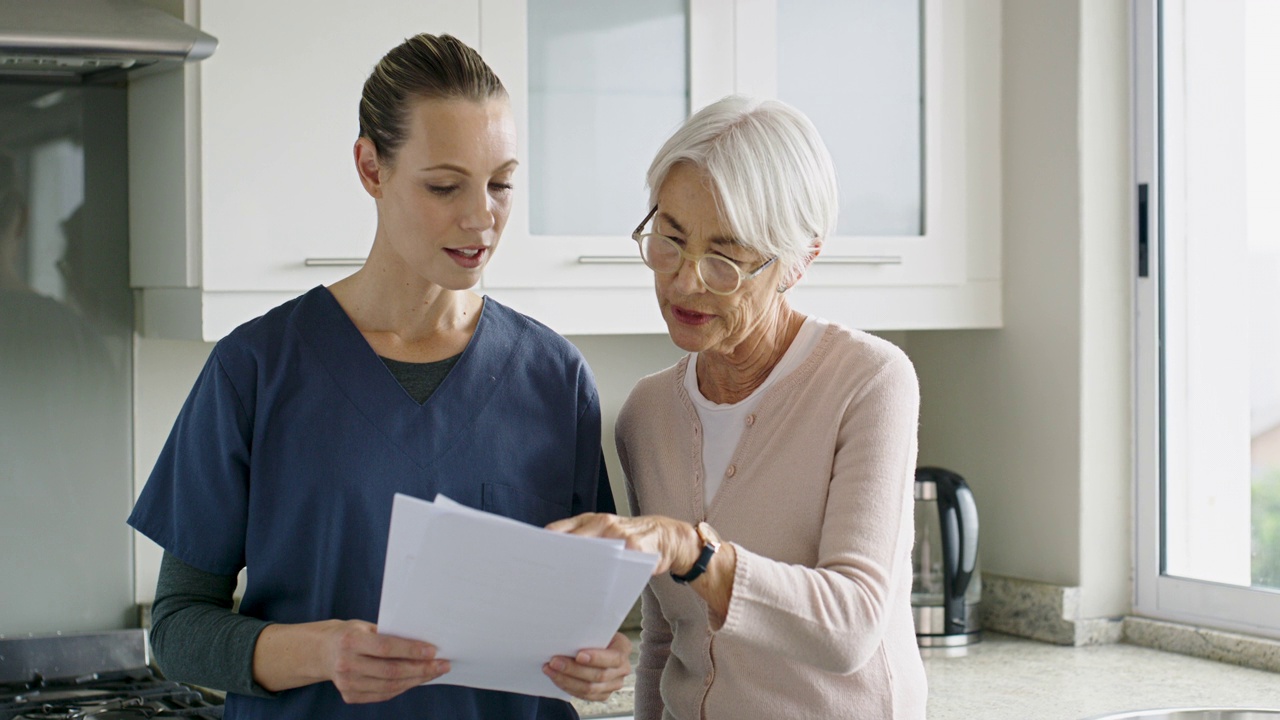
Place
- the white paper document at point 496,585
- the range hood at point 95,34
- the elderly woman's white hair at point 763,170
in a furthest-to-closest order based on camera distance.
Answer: the range hood at point 95,34
the elderly woman's white hair at point 763,170
the white paper document at point 496,585

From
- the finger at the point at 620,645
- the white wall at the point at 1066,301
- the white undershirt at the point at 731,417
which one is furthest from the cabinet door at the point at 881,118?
the finger at the point at 620,645

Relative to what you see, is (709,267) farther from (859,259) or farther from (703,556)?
(859,259)

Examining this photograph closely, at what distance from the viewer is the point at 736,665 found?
1.33 meters

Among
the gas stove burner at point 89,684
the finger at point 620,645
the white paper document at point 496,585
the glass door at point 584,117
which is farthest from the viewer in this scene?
the glass door at point 584,117

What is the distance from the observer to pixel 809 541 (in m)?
1.30

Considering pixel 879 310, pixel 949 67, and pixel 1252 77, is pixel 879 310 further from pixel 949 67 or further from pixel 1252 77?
pixel 1252 77

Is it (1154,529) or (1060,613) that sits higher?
(1154,529)

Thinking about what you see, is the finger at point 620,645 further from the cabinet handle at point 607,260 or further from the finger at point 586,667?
the cabinet handle at point 607,260

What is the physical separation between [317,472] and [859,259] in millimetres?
1269

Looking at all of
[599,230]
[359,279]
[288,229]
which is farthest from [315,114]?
[359,279]

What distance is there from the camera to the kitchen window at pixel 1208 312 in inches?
85.0

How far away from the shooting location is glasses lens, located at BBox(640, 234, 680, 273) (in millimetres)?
1321

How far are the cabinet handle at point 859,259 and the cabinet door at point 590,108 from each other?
327 mm

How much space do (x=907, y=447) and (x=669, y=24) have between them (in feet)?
3.53
